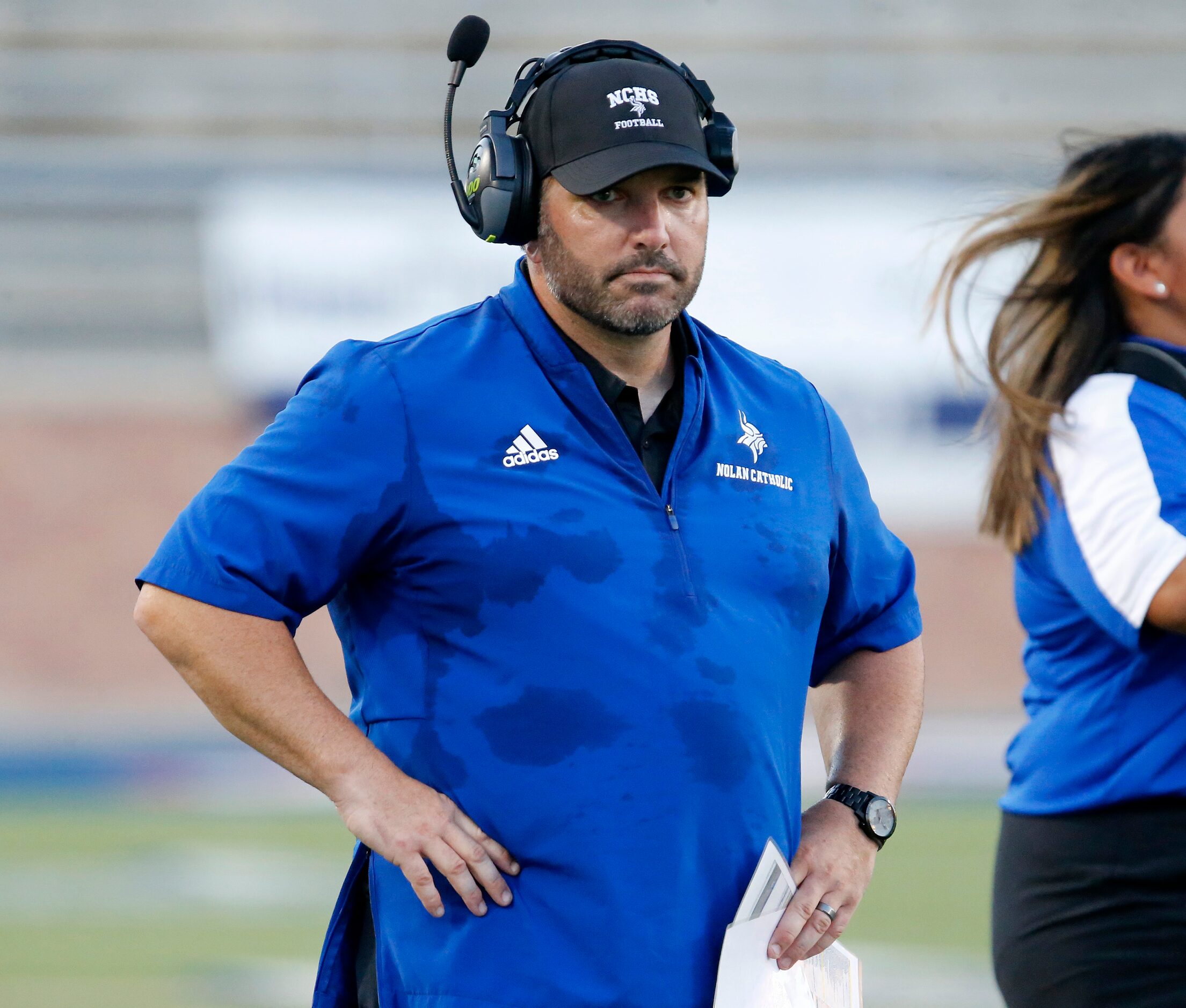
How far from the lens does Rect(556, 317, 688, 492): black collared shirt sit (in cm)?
189

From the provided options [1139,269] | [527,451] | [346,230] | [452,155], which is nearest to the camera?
[527,451]

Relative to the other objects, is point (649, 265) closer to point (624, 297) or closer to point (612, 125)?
point (624, 297)

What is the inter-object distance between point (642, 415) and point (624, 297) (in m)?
0.15

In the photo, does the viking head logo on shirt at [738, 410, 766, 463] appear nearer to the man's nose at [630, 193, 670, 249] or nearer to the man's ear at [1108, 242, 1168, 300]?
the man's nose at [630, 193, 670, 249]

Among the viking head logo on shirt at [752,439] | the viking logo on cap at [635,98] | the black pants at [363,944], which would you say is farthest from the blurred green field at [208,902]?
the viking logo on cap at [635,98]

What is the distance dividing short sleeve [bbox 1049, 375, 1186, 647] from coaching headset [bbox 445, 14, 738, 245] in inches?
24.4

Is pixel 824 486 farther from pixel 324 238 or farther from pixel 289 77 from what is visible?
pixel 289 77

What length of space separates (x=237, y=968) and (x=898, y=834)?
367cm

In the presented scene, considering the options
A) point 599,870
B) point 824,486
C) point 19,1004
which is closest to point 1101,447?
point 824,486

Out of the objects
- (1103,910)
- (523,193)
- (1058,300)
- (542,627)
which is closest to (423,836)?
(542,627)

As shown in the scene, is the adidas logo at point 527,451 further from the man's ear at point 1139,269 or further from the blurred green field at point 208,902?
the blurred green field at point 208,902

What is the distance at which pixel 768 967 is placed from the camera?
1.78m

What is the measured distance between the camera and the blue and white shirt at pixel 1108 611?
204 centimetres

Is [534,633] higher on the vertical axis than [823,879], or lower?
higher
